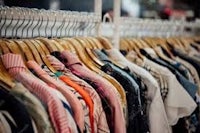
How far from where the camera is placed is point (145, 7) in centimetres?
304

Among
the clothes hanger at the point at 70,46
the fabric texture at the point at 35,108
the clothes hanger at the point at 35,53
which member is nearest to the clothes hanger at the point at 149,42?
the clothes hanger at the point at 70,46

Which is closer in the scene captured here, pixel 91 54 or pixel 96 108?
pixel 96 108

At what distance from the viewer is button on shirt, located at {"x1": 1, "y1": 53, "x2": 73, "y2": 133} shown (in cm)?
111

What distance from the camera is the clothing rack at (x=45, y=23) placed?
1429 millimetres

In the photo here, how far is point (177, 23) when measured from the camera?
274 cm

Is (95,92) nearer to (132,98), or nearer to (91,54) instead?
(132,98)

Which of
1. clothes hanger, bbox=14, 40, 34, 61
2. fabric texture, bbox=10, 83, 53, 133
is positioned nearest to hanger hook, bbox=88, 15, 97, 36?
clothes hanger, bbox=14, 40, 34, 61

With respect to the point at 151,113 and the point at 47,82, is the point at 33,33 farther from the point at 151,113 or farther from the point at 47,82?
the point at 151,113

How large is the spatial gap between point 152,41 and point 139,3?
0.88 m

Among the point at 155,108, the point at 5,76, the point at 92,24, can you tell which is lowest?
the point at 155,108

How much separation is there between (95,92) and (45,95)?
0.25 m

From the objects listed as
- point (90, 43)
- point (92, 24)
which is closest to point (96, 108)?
point (90, 43)

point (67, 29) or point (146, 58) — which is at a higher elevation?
point (67, 29)

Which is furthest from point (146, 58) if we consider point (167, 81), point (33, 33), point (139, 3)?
point (139, 3)
